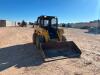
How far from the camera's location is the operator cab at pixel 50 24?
11.3m

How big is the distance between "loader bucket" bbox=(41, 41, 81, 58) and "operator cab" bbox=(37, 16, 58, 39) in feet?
5.08

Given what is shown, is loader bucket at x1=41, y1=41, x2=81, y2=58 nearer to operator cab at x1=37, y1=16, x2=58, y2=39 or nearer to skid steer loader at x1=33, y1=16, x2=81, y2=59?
skid steer loader at x1=33, y1=16, x2=81, y2=59

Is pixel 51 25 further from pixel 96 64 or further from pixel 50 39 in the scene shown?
pixel 96 64

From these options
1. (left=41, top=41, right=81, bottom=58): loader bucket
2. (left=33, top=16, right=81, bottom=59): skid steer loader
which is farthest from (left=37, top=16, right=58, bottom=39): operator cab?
(left=41, top=41, right=81, bottom=58): loader bucket

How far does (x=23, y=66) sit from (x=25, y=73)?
988mm

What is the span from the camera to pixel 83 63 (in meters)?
7.79

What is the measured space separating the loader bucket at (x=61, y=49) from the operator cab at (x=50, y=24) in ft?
5.08

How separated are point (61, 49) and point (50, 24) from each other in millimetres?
2623

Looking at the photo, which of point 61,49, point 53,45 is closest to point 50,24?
point 53,45

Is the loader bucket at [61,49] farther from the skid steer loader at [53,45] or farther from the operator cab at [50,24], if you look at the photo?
the operator cab at [50,24]

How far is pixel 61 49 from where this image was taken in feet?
32.0

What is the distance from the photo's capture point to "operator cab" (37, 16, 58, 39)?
11312 millimetres

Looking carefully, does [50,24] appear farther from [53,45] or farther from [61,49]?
[61,49]

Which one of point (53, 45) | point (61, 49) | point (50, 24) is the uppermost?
point (50, 24)
